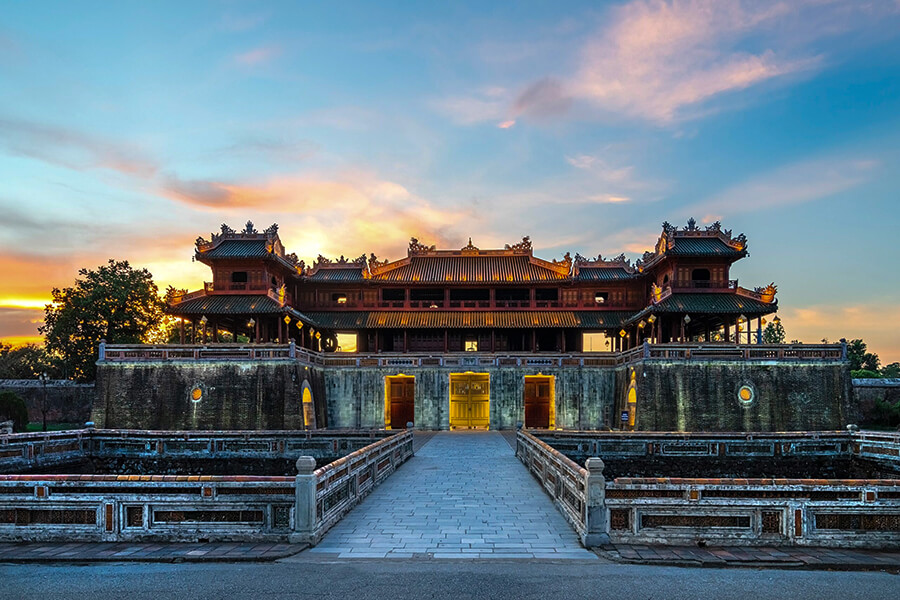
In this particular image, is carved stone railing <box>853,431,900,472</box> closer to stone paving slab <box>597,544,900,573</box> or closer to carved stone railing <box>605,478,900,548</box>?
carved stone railing <box>605,478,900,548</box>

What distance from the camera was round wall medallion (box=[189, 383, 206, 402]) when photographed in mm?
31859

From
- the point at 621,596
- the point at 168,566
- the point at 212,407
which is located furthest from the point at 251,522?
the point at 212,407

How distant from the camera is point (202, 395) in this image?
3192 cm

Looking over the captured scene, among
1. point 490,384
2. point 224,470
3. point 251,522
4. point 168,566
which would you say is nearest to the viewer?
point 168,566

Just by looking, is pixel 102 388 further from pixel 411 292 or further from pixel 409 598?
pixel 409 598

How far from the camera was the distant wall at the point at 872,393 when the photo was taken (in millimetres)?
40531

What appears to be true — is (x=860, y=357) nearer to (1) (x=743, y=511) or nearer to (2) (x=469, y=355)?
(2) (x=469, y=355)

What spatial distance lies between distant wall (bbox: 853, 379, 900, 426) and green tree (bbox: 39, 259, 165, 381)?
162 ft

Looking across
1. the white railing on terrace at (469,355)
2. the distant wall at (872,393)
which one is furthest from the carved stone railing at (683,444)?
the distant wall at (872,393)

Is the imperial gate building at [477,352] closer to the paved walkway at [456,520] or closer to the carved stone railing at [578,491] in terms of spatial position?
the paved walkway at [456,520]

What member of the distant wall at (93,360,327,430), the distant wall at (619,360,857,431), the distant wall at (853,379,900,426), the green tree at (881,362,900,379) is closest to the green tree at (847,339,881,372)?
the green tree at (881,362,900,379)

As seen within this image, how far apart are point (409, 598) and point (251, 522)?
385 centimetres

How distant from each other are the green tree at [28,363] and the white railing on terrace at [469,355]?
22102mm

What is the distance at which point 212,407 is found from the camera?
31.8 meters
